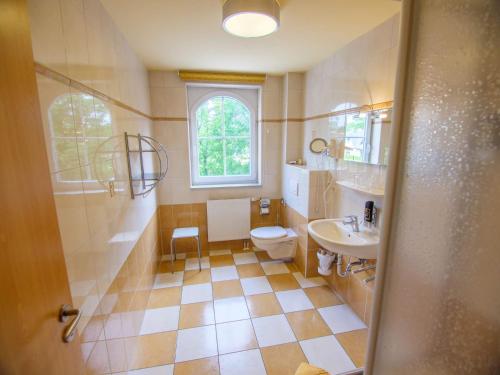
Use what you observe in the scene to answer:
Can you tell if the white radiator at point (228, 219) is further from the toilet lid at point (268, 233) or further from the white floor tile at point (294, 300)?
the white floor tile at point (294, 300)

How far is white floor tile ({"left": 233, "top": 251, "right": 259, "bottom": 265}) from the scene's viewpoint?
3019mm

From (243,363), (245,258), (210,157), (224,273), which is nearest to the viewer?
(243,363)

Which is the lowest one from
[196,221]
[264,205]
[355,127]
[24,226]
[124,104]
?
[196,221]

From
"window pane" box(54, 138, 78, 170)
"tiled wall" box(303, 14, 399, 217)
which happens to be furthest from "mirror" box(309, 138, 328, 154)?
"window pane" box(54, 138, 78, 170)

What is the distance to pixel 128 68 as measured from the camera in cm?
197

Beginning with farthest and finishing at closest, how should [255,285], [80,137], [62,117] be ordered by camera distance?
[255,285], [80,137], [62,117]

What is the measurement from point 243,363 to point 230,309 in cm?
55

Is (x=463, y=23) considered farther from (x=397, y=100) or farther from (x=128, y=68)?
(x=128, y=68)

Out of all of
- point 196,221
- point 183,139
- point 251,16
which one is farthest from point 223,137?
point 251,16

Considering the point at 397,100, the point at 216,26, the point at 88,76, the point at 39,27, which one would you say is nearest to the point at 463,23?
the point at 397,100

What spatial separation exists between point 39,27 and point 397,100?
1129 mm

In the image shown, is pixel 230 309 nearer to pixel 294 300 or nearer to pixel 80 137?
pixel 294 300

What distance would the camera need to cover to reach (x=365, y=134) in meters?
1.88

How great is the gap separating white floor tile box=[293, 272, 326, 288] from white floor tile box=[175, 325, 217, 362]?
102 centimetres
